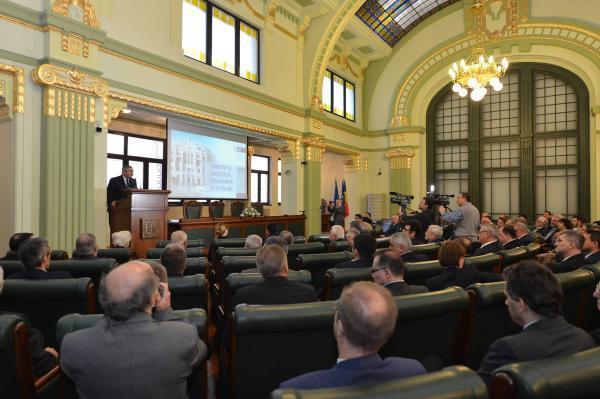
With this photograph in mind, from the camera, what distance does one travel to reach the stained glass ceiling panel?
423 inches

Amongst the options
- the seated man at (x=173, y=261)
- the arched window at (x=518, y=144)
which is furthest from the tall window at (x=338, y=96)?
the seated man at (x=173, y=261)

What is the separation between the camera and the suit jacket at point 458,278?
2.47 metres

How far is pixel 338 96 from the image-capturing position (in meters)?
11.9

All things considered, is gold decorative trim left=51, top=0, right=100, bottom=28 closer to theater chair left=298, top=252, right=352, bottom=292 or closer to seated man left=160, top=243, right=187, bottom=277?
seated man left=160, top=243, right=187, bottom=277

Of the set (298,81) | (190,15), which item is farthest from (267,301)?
(298,81)

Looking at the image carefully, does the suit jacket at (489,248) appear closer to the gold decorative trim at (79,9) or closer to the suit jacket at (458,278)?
the suit jacket at (458,278)

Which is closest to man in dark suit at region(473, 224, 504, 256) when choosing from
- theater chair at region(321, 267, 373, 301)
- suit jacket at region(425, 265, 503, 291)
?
suit jacket at region(425, 265, 503, 291)

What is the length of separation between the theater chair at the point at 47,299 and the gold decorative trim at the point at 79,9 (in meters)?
4.49

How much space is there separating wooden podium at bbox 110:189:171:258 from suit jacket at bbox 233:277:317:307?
3.93m

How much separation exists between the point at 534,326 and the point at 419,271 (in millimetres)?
1373

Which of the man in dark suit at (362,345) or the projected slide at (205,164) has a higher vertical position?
the projected slide at (205,164)

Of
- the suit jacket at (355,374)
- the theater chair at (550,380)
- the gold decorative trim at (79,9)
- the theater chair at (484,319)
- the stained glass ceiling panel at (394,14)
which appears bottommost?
the theater chair at (484,319)

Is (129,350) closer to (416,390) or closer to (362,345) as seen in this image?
(362,345)

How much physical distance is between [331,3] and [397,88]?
3.95 metres
